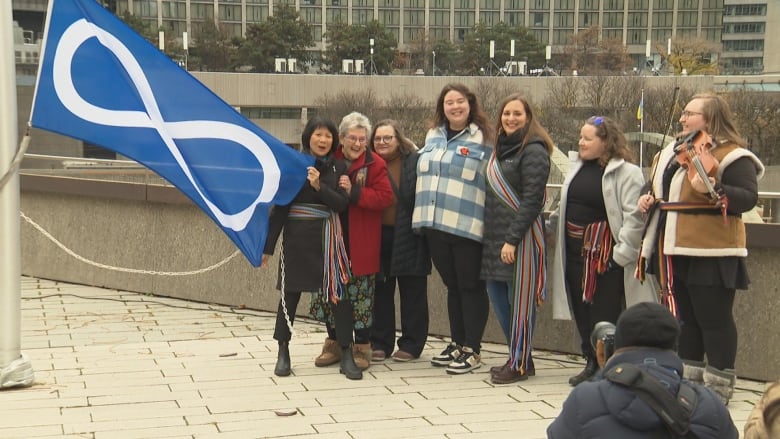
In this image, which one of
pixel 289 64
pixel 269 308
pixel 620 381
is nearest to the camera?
pixel 620 381

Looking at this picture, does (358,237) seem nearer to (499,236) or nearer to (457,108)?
(499,236)

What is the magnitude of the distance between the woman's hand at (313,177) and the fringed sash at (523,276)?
3.79ft

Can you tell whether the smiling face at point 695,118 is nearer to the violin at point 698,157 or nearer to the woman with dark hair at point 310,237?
the violin at point 698,157

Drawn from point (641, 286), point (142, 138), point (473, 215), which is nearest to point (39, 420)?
point (142, 138)

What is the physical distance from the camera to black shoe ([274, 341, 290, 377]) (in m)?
7.80

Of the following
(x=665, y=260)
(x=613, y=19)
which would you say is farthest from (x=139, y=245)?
(x=613, y=19)

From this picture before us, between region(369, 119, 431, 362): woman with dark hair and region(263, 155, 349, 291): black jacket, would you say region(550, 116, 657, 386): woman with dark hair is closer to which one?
region(369, 119, 431, 362): woman with dark hair

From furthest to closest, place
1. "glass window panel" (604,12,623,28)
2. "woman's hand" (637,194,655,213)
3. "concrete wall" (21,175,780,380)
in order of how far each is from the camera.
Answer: "glass window panel" (604,12,623,28) < "concrete wall" (21,175,780,380) < "woman's hand" (637,194,655,213)

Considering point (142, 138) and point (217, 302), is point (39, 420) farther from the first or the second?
point (217, 302)

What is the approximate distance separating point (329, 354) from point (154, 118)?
84.6 inches

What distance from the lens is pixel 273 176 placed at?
7.57m

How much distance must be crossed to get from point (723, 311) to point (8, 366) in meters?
4.50

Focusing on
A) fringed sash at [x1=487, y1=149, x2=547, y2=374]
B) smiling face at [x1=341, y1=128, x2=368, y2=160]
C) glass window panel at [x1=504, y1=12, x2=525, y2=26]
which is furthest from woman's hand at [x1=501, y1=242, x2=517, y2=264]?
glass window panel at [x1=504, y1=12, x2=525, y2=26]

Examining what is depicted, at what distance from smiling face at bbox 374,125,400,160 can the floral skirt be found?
914 mm
